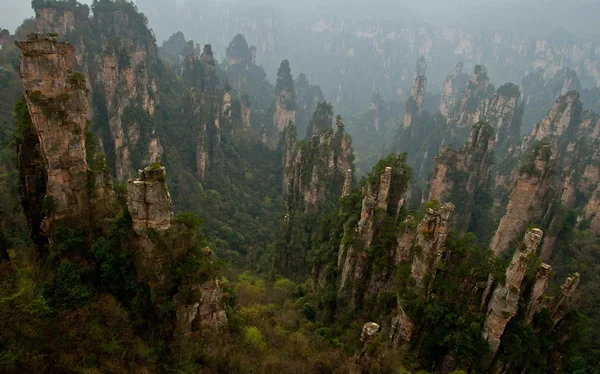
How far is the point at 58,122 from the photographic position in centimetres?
1950

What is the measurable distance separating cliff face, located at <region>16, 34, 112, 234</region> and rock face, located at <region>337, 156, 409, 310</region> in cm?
1765

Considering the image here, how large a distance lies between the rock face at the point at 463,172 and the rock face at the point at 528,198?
1189 cm

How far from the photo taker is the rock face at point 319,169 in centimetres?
5034

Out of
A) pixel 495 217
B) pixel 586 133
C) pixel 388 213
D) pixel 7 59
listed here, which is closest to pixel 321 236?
pixel 388 213

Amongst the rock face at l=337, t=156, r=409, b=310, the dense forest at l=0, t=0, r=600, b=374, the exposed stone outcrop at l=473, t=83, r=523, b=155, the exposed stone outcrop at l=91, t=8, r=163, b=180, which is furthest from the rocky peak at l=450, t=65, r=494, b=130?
the rock face at l=337, t=156, r=409, b=310

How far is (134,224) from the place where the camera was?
61.1 feet

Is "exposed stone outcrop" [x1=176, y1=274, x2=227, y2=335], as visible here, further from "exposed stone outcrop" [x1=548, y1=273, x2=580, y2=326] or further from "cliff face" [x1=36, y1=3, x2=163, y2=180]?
"cliff face" [x1=36, y1=3, x2=163, y2=180]

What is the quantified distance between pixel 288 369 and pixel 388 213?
1563 cm

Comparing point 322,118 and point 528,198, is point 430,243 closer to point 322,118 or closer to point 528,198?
point 528,198

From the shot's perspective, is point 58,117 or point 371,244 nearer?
point 58,117

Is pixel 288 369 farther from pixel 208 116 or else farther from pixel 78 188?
pixel 208 116

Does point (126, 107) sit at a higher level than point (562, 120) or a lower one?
lower

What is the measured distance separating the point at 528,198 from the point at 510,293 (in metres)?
25.7

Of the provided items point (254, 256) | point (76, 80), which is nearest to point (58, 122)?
point (76, 80)
